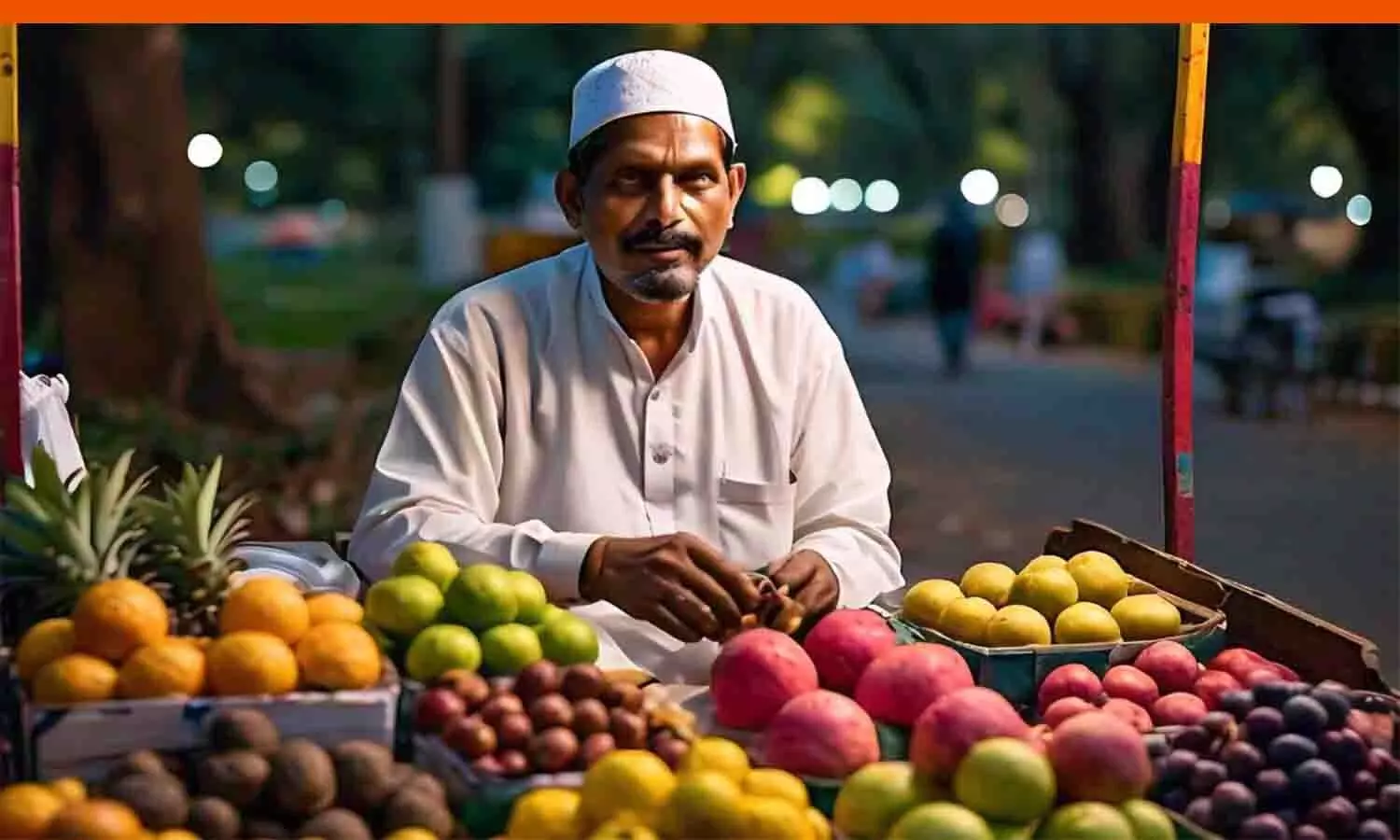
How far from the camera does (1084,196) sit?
37875mm

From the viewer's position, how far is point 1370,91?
23531 millimetres

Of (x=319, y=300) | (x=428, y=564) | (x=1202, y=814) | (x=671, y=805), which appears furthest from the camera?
(x=319, y=300)

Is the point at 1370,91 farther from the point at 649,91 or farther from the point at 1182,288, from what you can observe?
the point at 649,91

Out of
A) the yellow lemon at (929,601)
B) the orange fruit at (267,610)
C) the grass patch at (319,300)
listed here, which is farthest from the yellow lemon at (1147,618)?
the grass patch at (319,300)

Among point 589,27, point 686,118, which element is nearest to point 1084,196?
point 589,27

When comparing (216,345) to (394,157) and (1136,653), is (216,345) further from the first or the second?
(394,157)

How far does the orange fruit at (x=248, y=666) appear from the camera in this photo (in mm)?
3145

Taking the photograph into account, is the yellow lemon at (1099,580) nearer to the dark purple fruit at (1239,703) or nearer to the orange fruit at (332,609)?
the dark purple fruit at (1239,703)

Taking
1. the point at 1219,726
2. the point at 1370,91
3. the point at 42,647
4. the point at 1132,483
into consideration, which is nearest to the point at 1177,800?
the point at 1219,726

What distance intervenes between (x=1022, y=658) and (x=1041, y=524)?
955cm

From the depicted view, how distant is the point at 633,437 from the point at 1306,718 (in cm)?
164

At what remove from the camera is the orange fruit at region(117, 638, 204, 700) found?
10.2 ft

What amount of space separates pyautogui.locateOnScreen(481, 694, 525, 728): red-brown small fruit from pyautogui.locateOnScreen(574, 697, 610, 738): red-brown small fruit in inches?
3.6

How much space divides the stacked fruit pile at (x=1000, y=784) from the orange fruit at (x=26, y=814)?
3.69 ft
